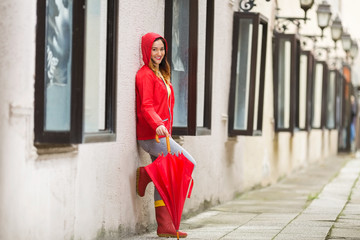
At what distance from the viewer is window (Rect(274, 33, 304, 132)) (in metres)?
15.6

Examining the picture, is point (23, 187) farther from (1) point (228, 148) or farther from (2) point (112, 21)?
(1) point (228, 148)

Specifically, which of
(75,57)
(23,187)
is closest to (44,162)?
(23,187)

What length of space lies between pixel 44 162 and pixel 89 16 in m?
1.27

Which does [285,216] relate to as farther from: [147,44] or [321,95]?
[321,95]

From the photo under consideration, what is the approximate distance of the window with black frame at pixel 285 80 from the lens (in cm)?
1565

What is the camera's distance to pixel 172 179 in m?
7.42

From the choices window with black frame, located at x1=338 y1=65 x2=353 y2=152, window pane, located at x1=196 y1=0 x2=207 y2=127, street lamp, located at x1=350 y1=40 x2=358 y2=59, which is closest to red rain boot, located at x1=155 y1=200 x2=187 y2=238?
window pane, located at x1=196 y1=0 x2=207 y2=127

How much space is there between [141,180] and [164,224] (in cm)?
48

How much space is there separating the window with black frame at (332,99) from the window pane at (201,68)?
15723 millimetres

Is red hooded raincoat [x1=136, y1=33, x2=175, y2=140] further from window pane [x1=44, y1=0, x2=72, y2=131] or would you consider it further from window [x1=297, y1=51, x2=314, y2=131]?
window [x1=297, y1=51, x2=314, y2=131]

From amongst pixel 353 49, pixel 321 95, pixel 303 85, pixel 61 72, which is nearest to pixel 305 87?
pixel 303 85

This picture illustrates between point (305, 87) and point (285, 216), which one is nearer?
point (285, 216)

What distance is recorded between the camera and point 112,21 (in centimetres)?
708

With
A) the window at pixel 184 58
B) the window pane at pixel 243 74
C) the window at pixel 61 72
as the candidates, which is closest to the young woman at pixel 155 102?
the window at pixel 184 58
